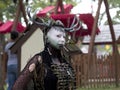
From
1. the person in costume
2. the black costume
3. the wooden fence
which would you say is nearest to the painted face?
the person in costume

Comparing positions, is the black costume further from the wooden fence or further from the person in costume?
the wooden fence

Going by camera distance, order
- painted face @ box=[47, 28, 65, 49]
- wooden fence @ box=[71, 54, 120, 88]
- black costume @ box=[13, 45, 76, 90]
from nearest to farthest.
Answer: black costume @ box=[13, 45, 76, 90] → painted face @ box=[47, 28, 65, 49] → wooden fence @ box=[71, 54, 120, 88]

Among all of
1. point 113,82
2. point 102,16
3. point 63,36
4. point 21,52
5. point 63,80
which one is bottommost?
point 102,16

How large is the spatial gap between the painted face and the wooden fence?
11084 millimetres

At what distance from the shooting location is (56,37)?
4.82 m

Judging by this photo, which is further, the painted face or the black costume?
the painted face

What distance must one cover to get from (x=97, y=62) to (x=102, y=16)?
3400 cm

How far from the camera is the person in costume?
4.53m

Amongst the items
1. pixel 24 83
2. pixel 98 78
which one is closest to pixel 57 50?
pixel 24 83

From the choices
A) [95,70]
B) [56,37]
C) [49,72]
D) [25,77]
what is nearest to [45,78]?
[49,72]

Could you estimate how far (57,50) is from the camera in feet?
15.7

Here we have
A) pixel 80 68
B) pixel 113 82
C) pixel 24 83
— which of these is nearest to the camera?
pixel 24 83

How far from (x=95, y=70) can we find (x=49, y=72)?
12.9 m

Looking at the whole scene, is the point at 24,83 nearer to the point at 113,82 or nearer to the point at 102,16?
the point at 113,82
